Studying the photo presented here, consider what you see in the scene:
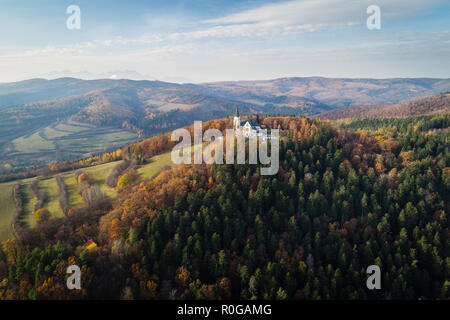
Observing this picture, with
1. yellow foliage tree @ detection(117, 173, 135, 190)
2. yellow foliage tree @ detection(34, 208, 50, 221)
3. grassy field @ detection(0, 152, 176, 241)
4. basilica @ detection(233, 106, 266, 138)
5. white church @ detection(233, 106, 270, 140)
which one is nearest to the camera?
yellow foliage tree @ detection(34, 208, 50, 221)

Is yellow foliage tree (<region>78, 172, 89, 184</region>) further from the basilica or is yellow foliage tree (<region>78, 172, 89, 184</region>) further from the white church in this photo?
the white church

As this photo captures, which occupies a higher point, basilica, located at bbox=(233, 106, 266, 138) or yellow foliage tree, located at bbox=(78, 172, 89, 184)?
basilica, located at bbox=(233, 106, 266, 138)

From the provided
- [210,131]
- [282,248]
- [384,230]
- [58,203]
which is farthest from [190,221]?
[210,131]

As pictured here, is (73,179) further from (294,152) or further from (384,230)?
(384,230)

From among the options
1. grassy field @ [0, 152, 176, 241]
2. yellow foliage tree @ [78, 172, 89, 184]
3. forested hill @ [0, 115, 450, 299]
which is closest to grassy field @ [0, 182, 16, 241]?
grassy field @ [0, 152, 176, 241]

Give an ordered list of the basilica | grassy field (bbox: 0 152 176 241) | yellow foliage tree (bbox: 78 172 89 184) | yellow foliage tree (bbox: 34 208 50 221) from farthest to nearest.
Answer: the basilica
yellow foliage tree (bbox: 78 172 89 184)
grassy field (bbox: 0 152 176 241)
yellow foliage tree (bbox: 34 208 50 221)

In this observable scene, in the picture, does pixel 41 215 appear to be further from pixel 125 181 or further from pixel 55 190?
pixel 125 181

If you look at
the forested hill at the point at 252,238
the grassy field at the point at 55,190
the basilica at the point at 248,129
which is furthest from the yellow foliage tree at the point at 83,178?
the basilica at the point at 248,129
